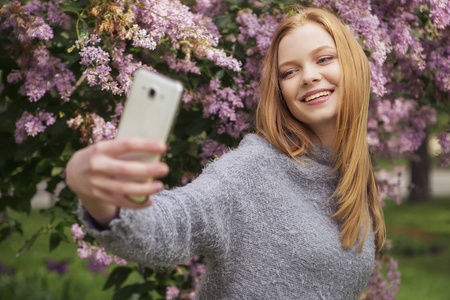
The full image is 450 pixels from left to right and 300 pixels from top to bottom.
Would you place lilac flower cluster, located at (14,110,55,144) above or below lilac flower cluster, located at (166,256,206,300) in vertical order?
above

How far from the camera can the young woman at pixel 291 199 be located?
1.23m

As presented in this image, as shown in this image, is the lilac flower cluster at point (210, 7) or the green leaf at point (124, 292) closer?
the lilac flower cluster at point (210, 7)

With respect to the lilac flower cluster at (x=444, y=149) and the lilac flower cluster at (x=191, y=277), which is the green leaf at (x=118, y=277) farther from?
the lilac flower cluster at (x=444, y=149)

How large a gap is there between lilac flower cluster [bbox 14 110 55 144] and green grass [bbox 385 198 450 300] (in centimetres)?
297

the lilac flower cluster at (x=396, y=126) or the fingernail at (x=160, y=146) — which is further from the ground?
the fingernail at (x=160, y=146)

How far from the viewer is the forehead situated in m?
1.69

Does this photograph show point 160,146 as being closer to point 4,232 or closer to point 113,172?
point 113,172

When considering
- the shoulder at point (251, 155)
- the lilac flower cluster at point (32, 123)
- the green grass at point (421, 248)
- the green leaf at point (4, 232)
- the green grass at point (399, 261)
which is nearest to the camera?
the shoulder at point (251, 155)

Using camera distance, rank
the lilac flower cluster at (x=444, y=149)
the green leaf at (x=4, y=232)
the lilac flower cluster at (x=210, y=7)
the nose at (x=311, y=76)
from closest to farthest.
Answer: the nose at (x=311, y=76), the lilac flower cluster at (x=210, y=7), the lilac flower cluster at (x=444, y=149), the green leaf at (x=4, y=232)

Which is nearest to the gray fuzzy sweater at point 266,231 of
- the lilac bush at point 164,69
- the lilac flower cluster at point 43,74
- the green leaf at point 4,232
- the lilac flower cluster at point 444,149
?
the lilac bush at point 164,69

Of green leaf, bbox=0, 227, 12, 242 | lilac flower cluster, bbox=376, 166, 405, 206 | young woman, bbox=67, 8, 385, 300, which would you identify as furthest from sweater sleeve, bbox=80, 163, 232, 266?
lilac flower cluster, bbox=376, 166, 405, 206

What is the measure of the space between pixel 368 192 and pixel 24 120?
136 cm

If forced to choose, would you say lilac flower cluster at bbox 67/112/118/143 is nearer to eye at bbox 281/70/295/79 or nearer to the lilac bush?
the lilac bush

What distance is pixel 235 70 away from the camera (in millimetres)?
2020
